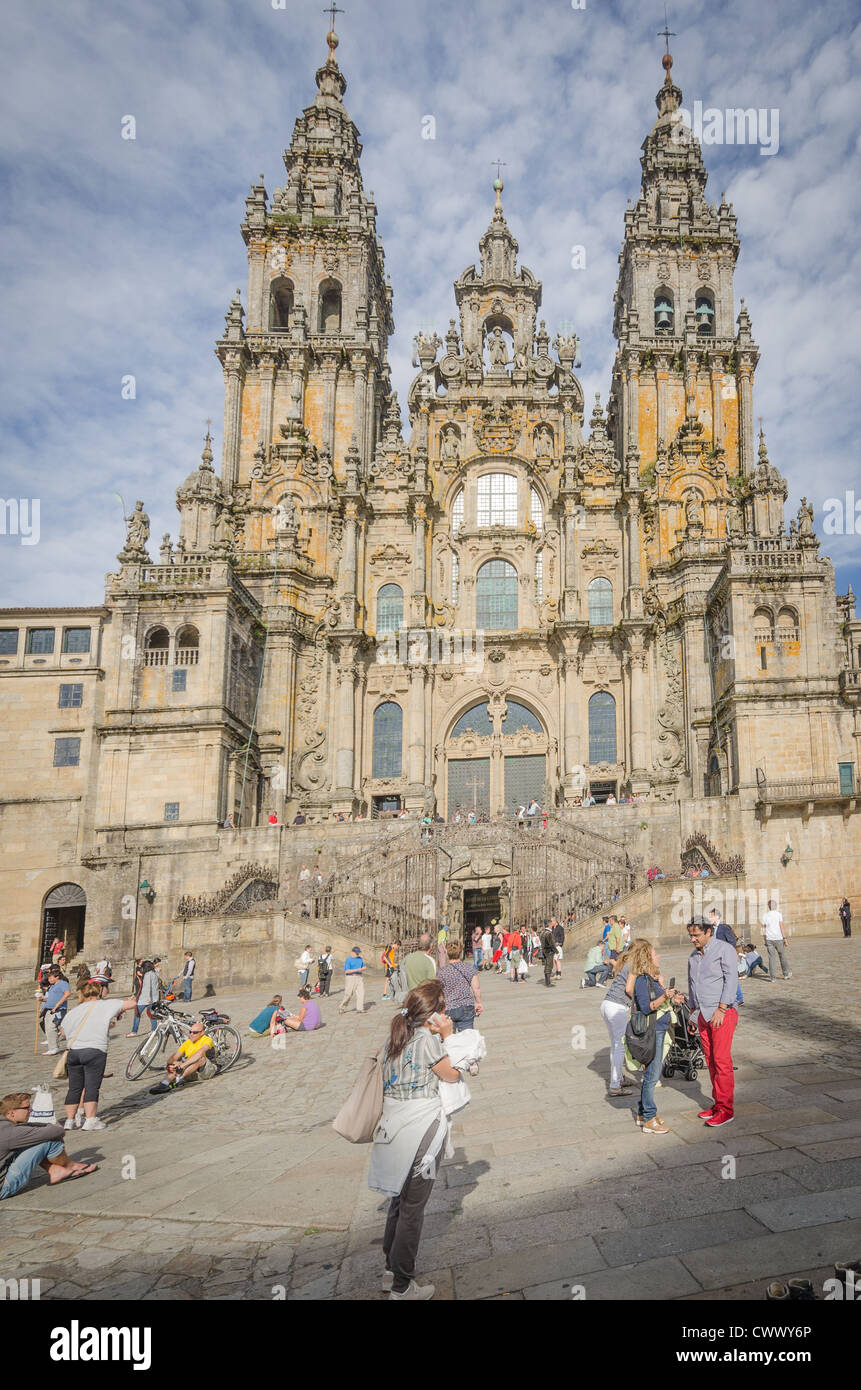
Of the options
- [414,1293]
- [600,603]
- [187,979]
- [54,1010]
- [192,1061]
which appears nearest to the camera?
[414,1293]

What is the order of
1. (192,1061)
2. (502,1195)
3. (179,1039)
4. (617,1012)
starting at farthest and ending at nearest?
(179,1039) < (192,1061) < (617,1012) < (502,1195)

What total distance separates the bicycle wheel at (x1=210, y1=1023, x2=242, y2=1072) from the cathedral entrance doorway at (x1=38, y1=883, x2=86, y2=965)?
1991 centimetres

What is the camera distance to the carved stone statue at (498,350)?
141ft

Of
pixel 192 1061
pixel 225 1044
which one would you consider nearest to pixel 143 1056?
pixel 225 1044

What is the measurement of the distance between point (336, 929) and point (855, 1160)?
58.6 ft

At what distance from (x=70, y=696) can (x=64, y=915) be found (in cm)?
840

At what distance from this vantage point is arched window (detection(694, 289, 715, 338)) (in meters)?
43.3

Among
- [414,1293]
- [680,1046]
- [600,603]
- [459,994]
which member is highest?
[600,603]

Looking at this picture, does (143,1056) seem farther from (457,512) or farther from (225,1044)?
(457,512)

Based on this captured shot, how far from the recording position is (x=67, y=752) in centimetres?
3203

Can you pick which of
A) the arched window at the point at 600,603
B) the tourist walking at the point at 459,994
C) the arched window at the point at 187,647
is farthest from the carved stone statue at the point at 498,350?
the tourist walking at the point at 459,994

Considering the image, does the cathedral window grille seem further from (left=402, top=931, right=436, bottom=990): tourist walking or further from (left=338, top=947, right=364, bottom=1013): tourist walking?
(left=402, top=931, right=436, bottom=990): tourist walking
